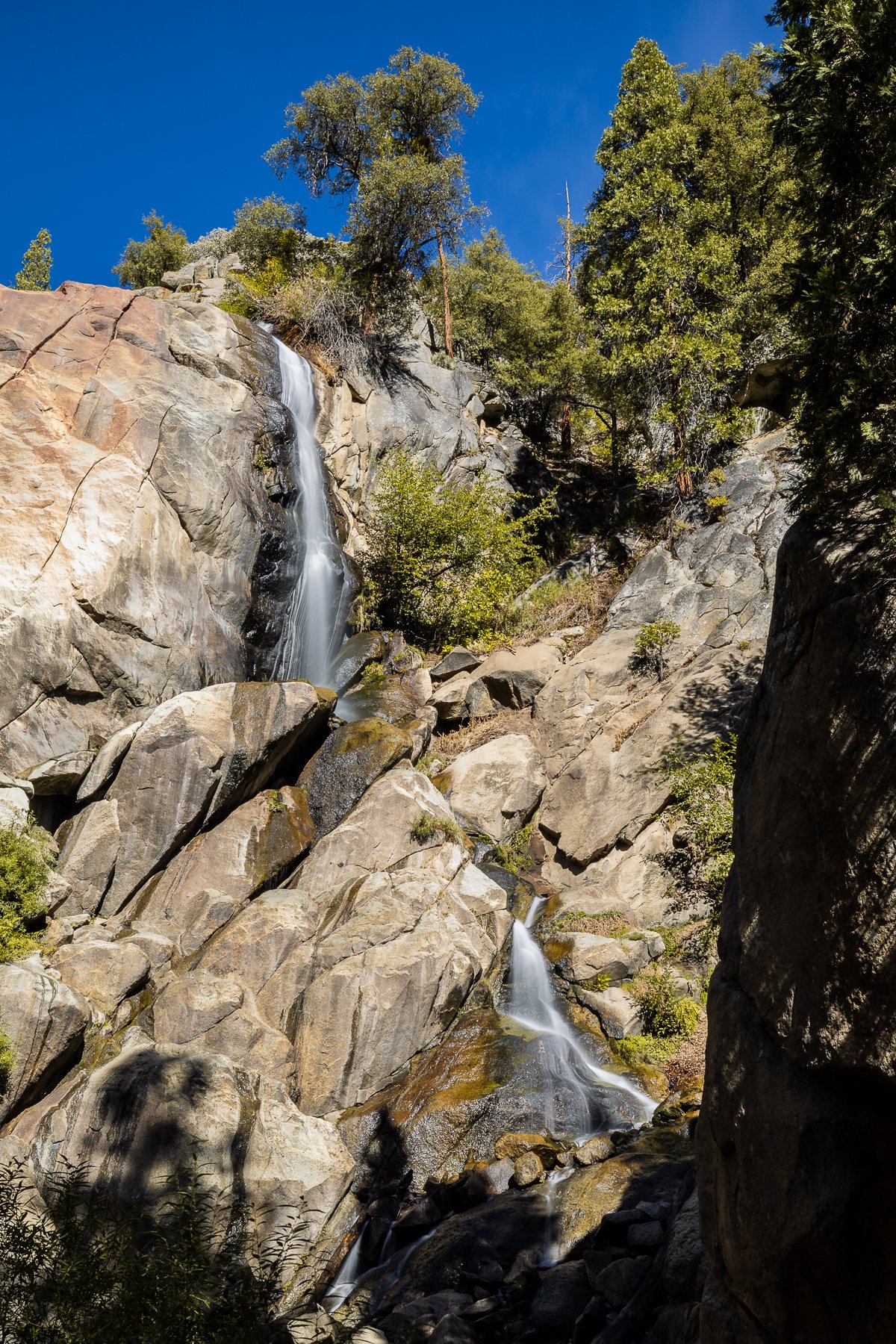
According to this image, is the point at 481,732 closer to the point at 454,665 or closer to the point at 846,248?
the point at 454,665

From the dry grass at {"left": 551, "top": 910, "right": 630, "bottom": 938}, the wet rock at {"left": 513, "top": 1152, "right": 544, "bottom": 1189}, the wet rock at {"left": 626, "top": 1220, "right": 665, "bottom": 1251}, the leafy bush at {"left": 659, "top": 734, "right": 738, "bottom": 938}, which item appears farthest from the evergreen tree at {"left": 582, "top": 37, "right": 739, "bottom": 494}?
the wet rock at {"left": 626, "top": 1220, "right": 665, "bottom": 1251}

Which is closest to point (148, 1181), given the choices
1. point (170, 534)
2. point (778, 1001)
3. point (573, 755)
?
point (778, 1001)

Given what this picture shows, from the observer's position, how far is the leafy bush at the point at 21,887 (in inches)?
486

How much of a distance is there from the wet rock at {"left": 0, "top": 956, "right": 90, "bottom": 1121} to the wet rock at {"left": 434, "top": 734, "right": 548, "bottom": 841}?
307 inches

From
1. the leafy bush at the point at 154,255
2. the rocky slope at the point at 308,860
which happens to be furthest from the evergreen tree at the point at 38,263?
the rocky slope at the point at 308,860

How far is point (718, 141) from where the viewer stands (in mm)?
25391

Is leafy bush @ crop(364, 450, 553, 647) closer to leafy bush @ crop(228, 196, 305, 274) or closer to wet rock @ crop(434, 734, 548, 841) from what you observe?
wet rock @ crop(434, 734, 548, 841)

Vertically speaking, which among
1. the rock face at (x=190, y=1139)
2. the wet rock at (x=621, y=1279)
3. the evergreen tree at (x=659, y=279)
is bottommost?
the rock face at (x=190, y=1139)

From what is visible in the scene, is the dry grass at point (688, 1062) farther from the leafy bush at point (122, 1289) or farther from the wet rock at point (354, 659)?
the wet rock at point (354, 659)

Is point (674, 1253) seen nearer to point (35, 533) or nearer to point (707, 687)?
point (707, 687)

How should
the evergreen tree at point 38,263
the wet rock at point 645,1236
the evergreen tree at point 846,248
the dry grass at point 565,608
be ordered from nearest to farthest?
the evergreen tree at point 846,248, the wet rock at point 645,1236, the dry grass at point 565,608, the evergreen tree at point 38,263

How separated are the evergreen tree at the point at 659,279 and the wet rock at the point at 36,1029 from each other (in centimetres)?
1847

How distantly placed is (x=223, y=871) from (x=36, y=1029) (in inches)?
153

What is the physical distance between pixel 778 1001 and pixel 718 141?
2774 cm
